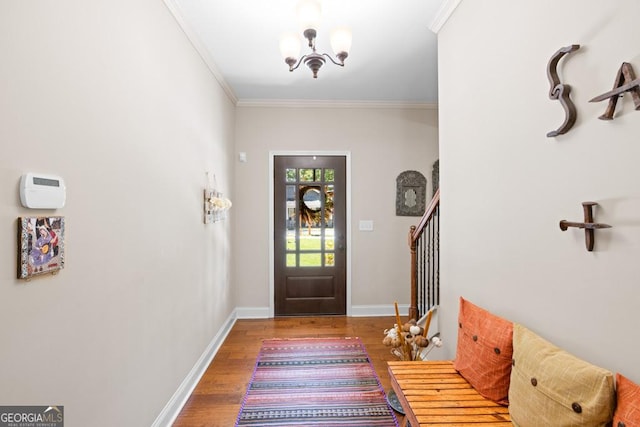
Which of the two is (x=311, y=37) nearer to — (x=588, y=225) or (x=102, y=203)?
(x=102, y=203)

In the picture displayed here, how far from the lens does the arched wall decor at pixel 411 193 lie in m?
4.36

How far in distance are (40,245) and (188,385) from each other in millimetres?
1827

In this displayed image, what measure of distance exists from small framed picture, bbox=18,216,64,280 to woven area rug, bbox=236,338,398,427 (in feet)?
5.26

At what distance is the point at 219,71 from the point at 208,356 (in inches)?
109

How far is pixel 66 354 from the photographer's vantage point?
1218mm

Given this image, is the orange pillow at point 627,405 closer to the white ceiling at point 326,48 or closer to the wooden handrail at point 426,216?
the wooden handrail at point 426,216

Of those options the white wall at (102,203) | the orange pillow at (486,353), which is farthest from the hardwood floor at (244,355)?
the orange pillow at (486,353)

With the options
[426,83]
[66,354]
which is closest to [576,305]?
[66,354]

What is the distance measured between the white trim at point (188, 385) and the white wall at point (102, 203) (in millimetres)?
66

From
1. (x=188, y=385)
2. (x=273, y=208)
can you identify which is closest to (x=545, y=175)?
(x=188, y=385)

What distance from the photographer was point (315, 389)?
253 cm

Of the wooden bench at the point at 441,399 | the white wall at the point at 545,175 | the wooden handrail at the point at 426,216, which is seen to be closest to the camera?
the white wall at the point at 545,175

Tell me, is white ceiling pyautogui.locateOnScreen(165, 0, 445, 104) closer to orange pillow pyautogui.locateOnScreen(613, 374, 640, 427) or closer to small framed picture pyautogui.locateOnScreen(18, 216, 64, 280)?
small framed picture pyautogui.locateOnScreen(18, 216, 64, 280)

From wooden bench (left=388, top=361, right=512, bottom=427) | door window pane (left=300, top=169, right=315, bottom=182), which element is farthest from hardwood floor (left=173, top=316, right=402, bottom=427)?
door window pane (left=300, top=169, right=315, bottom=182)
